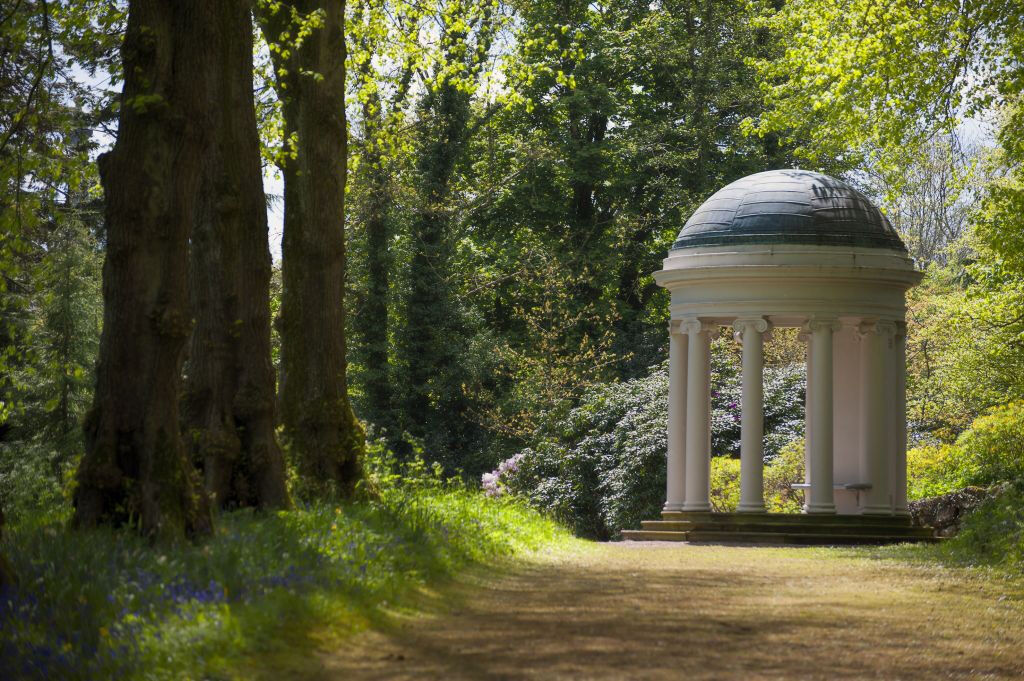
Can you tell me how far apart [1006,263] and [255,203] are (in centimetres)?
1262

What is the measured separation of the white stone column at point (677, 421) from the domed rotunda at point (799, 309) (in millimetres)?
24

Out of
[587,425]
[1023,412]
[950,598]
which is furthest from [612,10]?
[950,598]

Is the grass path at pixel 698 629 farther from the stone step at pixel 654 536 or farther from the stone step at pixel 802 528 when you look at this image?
the stone step at pixel 654 536

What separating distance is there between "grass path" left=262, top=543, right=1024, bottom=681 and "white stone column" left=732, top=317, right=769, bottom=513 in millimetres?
9412

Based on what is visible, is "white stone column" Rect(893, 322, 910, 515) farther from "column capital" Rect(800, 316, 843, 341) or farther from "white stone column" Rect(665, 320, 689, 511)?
"white stone column" Rect(665, 320, 689, 511)

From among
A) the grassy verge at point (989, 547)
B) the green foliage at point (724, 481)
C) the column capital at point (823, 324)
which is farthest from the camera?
the green foliage at point (724, 481)

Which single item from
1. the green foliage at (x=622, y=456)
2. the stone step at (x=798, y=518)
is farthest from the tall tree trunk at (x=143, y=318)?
the green foliage at (x=622, y=456)

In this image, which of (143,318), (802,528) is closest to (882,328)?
(802,528)

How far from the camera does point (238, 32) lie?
12.2 metres

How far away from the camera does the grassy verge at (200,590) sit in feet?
21.7

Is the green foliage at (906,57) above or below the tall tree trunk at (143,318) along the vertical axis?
above

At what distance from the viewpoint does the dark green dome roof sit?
24234mm

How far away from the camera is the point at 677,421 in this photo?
25.9 meters

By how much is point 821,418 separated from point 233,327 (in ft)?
44.8
